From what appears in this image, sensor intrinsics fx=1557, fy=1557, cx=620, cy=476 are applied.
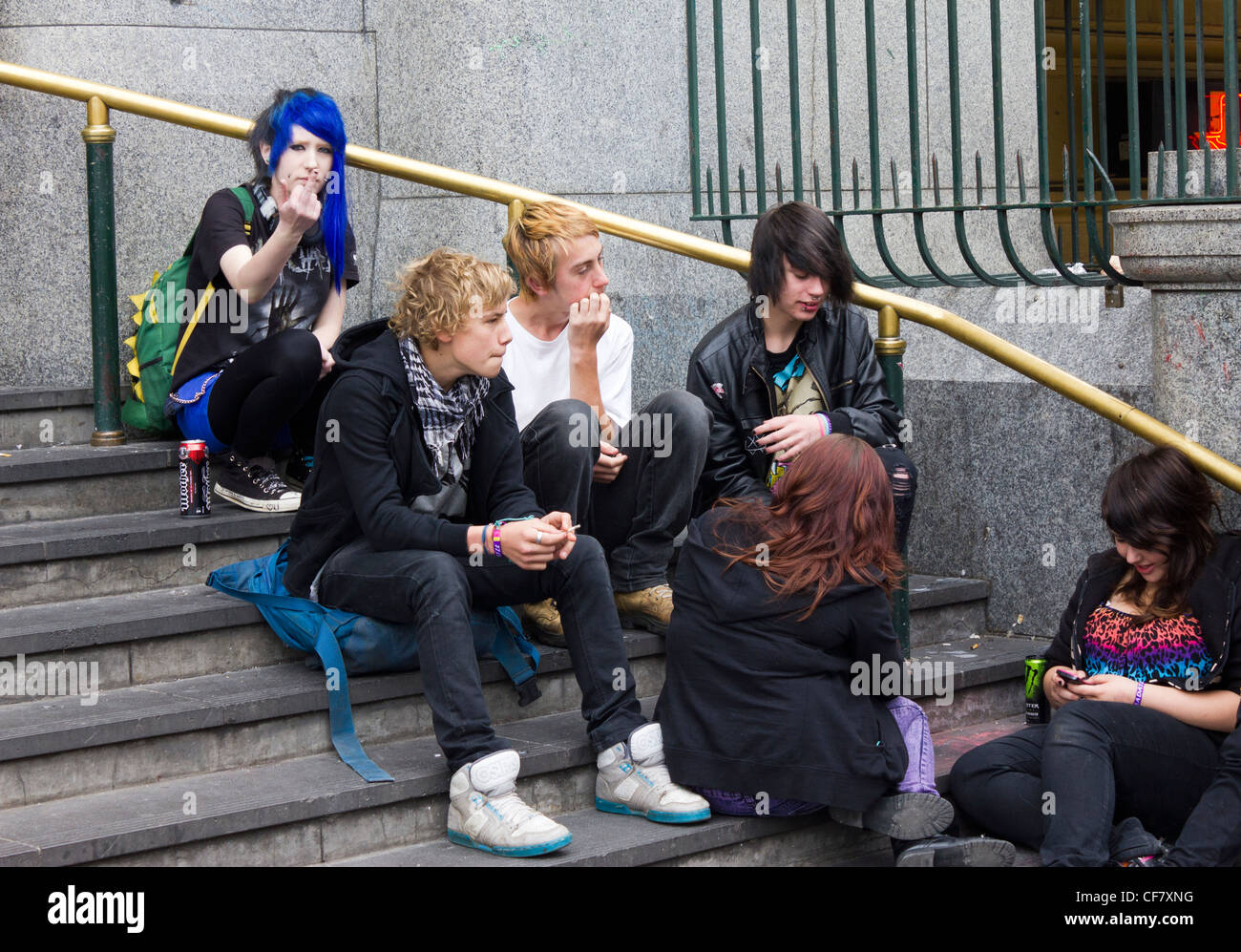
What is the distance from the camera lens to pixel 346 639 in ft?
12.2

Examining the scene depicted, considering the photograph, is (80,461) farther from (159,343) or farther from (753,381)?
(753,381)

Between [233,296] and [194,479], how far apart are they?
575 mm

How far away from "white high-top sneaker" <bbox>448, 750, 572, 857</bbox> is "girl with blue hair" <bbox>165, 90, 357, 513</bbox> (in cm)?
137

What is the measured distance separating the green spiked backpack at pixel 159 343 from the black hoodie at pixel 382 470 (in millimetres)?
917

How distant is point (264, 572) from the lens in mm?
3980

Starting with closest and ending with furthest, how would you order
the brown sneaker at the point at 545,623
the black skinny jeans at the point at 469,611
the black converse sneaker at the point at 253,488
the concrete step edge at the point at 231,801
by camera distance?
the concrete step edge at the point at 231,801 < the black skinny jeans at the point at 469,611 < the brown sneaker at the point at 545,623 < the black converse sneaker at the point at 253,488

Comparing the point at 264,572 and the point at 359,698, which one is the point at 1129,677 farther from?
the point at 264,572

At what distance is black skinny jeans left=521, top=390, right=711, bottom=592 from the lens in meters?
4.13

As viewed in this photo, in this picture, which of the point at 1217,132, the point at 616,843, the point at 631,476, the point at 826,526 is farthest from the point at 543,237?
the point at 1217,132

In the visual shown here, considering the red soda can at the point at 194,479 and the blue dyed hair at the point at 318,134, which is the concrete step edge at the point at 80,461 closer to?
the red soda can at the point at 194,479

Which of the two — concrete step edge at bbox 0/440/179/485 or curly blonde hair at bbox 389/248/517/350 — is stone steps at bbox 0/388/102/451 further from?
curly blonde hair at bbox 389/248/517/350

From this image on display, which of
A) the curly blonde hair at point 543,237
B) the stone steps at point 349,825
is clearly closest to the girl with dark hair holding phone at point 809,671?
the stone steps at point 349,825

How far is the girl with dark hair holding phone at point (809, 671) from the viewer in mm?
3537
